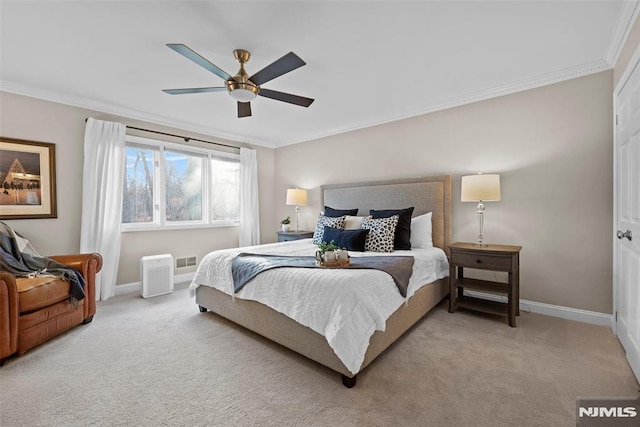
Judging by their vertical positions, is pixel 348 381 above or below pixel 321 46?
below

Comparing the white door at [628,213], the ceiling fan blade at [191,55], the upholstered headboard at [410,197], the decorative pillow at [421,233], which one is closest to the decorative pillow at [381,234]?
the decorative pillow at [421,233]

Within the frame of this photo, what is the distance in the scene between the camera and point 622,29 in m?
2.13

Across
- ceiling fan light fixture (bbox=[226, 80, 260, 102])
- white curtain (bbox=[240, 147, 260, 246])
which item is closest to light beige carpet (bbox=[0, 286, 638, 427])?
ceiling fan light fixture (bbox=[226, 80, 260, 102])

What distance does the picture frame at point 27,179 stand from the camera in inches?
121

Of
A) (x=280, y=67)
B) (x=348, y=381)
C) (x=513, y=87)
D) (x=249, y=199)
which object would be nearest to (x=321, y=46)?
(x=280, y=67)

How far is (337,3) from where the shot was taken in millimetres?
1897

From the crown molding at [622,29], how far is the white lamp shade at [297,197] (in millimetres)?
4000

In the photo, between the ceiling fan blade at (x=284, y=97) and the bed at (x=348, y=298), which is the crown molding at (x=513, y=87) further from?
the ceiling fan blade at (x=284, y=97)

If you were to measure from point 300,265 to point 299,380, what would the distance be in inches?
→ 32.9

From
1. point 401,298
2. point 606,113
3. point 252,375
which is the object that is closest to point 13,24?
point 252,375

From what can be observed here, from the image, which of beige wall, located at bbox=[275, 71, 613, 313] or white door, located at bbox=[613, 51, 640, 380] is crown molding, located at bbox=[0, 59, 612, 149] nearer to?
beige wall, located at bbox=[275, 71, 613, 313]

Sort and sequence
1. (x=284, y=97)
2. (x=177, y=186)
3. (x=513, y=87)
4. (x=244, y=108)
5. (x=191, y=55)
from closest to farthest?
(x=191, y=55)
(x=284, y=97)
(x=244, y=108)
(x=513, y=87)
(x=177, y=186)

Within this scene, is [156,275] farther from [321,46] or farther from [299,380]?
[321,46]

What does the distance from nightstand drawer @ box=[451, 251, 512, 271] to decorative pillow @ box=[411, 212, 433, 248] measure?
1.51 feet
